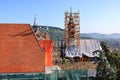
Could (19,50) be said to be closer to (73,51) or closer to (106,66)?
(106,66)

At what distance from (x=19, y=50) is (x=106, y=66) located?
26.9 feet

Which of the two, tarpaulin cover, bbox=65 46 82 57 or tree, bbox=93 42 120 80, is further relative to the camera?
tarpaulin cover, bbox=65 46 82 57

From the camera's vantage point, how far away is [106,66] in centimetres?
2484

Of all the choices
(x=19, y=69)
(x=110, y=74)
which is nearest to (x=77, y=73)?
(x=110, y=74)

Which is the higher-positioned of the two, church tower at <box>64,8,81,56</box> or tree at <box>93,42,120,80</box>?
church tower at <box>64,8,81,56</box>

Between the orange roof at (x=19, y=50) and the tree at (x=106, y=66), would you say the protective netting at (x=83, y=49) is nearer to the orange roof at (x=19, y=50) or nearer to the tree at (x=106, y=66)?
the orange roof at (x=19, y=50)

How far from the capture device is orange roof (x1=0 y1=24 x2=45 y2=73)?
2677 centimetres

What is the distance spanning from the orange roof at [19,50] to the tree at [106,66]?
5.00 metres

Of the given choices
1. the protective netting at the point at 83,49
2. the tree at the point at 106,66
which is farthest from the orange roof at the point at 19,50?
the protective netting at the point at 83,49

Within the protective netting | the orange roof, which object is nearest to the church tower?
the protective netting

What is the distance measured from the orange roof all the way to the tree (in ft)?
16.4

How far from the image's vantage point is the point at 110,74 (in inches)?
974

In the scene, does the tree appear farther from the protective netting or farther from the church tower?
the church tower

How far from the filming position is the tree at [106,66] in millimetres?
24781
